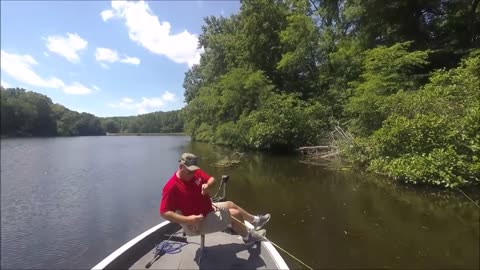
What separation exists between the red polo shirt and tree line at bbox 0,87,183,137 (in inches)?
440

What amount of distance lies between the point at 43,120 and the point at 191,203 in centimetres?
4077

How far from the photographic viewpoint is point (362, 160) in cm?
1612

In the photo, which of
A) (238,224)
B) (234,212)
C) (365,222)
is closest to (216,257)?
(238,224)

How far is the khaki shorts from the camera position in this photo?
4.69 m

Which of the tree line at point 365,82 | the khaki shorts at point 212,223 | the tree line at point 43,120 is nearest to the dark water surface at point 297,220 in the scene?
the tree line at point 365,82

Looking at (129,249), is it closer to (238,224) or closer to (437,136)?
(238,224)

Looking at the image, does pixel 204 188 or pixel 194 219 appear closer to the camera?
pixel 194 219

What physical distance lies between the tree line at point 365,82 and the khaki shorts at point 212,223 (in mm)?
8773

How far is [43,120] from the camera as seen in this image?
3928cm

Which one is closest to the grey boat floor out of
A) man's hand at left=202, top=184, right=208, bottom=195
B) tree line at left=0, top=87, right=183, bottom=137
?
man's hand at left=202, top=184, right=208, bottom=195

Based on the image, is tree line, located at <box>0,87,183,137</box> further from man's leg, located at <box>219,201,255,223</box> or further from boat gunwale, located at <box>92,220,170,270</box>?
man's leg, located at <box>219,201,255,223</box>

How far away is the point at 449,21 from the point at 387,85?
6.78 meters

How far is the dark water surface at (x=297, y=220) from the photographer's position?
6791 mm

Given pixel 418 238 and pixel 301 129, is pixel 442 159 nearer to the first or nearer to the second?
pixel 418 238
